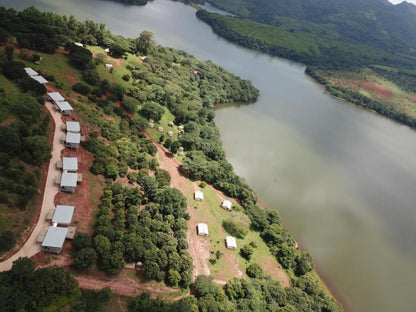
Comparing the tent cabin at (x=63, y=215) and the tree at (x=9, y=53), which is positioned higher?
the tree at (x=9, y=53)

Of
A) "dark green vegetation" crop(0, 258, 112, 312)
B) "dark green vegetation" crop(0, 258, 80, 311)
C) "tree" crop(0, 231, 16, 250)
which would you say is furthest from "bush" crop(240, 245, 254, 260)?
"tree" crop(0, 231, 16, 250)

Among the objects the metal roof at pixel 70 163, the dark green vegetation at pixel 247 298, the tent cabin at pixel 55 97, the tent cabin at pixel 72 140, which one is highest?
the tent cabin at pixel 55 97

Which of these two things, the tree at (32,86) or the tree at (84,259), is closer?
the tree at (84,259)

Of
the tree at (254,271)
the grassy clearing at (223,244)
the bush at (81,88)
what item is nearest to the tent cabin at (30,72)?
the bush at (81,88)

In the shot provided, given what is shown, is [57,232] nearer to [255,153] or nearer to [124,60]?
[255,153]

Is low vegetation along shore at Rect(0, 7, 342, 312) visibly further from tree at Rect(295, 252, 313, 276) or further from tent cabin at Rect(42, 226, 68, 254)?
tent cabin at Rect(42, 226, 68, 254)

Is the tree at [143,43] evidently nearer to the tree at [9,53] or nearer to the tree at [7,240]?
the tree at [9,53]

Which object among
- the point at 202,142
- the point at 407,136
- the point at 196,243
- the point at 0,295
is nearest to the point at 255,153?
the point at 202,142
